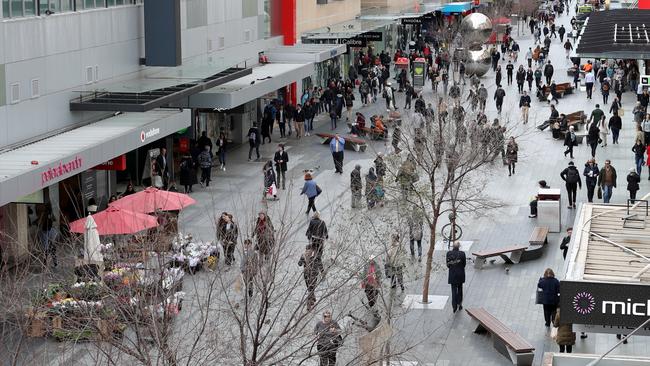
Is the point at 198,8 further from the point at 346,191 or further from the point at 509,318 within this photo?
the point at 509,318

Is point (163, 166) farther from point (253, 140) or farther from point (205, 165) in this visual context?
point (253, 140)

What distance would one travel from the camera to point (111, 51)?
38000 mm

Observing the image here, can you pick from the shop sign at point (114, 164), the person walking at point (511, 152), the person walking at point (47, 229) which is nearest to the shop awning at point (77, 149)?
the shop sign at point (114, 164)

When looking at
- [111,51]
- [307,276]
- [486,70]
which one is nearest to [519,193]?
[111,51]

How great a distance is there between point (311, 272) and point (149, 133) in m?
15.8

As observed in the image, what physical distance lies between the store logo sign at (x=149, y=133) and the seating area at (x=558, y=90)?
27595 millimetres

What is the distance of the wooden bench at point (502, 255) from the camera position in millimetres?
30875

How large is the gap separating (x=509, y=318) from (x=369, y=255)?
3.60 metres

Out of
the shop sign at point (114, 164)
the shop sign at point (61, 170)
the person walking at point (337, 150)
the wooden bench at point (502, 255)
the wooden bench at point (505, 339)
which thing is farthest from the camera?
the person walking at point (337, 150)

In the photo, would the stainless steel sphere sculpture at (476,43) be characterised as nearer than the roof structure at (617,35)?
No

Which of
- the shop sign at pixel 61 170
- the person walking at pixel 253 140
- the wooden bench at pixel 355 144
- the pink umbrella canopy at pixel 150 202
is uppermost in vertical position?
the shop sign at pixel 61 170

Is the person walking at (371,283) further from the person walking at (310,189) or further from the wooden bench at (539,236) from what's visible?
the person walking at (310,189)

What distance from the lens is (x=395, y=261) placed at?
24.6m

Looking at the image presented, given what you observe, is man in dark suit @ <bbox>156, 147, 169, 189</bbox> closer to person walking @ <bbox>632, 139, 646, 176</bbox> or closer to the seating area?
person walking @ <bbox>632, 139, 646, 176</bbox>
